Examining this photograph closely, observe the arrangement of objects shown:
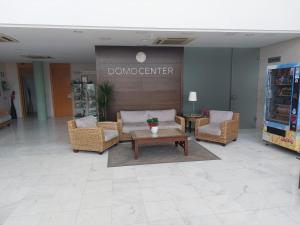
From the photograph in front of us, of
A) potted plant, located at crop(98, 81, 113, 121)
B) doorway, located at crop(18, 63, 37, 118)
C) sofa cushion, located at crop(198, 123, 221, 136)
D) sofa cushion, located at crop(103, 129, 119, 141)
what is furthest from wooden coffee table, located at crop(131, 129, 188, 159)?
doorway, located at crop(18, 63, 37, 118)

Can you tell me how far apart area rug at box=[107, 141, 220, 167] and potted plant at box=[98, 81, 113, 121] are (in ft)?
4.12

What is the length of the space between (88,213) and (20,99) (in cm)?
892

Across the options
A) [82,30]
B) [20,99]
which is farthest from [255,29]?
[20,99]

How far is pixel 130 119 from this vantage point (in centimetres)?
569

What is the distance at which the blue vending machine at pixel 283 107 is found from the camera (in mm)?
4160

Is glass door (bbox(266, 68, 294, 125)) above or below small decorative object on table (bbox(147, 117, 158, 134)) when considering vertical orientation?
above

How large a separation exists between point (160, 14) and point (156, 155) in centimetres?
273

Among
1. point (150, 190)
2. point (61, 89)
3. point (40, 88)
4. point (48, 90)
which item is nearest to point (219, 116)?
point (150, 190)

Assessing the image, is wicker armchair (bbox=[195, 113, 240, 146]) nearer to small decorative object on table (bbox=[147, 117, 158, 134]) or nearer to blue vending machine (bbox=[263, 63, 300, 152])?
blue vending machine (bbox=[263, 63, 300, 152])

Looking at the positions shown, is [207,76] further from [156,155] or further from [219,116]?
[156,155]

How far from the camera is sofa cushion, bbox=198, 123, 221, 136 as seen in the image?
493cm

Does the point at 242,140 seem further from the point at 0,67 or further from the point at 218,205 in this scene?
the point at 0,67

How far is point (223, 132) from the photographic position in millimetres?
4855

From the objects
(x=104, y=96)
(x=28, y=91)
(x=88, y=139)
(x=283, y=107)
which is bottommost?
(x=88, y=139)
